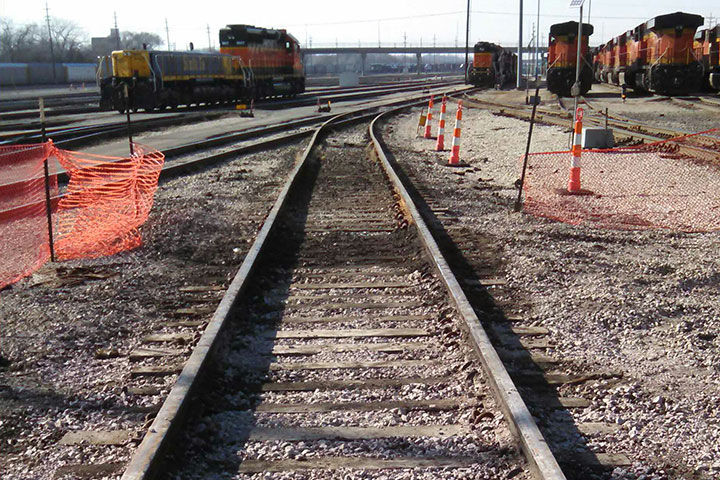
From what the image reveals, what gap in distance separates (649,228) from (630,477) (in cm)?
607

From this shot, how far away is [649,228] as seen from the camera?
893cm

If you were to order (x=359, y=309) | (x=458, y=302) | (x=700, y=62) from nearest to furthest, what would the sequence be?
(x=458, y=302), (x=359, y=309), (x=700, y=62)

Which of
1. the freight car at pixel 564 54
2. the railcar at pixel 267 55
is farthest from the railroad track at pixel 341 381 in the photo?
the railcar at pixel 267 55

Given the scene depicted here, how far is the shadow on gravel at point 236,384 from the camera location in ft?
11.6

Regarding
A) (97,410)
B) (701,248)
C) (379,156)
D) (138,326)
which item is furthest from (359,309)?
(379,156)

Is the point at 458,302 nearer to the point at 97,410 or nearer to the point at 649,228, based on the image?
the point at 97,410

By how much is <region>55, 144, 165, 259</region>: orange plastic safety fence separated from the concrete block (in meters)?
8.58

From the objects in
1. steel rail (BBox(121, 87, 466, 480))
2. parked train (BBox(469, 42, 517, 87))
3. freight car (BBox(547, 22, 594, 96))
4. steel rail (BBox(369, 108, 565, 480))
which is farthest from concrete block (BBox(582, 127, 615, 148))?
parked train (BBox(469, 42, 517, 87))

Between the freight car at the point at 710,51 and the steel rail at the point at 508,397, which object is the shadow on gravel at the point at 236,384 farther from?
the freight car at the point at 710,51

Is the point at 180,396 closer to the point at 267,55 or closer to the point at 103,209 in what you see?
the point at 103,209

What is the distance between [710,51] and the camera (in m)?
34.3

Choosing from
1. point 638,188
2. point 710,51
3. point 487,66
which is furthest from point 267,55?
point 638,188

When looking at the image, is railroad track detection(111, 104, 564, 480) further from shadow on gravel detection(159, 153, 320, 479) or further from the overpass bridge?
the overpass bridge

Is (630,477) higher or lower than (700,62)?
lower
